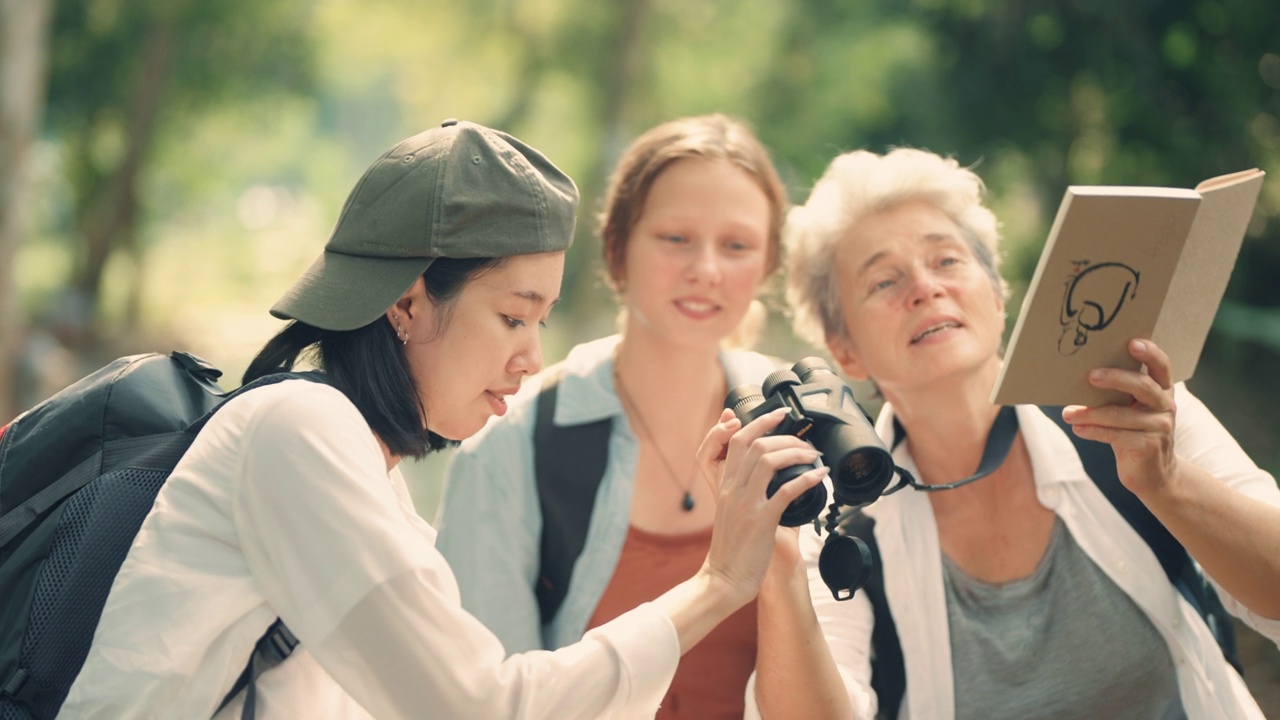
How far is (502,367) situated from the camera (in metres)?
2.10

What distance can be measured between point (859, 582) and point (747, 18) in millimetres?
15048

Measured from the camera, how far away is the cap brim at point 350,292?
195 centimetres

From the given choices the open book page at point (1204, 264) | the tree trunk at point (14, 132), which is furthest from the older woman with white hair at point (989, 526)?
the tree trunk at point (14, 132)

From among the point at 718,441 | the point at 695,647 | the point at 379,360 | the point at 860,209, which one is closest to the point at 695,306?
the point at 860,209

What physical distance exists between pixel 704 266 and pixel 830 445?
Result: 3.89 feet

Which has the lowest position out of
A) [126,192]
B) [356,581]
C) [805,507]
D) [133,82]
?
[126,192]

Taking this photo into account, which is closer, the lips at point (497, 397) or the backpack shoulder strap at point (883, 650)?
the lips at point (497, 397)

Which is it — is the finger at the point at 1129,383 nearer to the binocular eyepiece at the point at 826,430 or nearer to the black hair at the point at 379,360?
the binocular eyepiece at the point at 826,430

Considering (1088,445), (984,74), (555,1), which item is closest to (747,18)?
(555,1)

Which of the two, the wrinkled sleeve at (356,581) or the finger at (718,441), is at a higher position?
the finger at (718,441)

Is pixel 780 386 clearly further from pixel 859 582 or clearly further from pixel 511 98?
pixel 511 98

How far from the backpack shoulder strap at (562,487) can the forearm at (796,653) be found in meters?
0.85

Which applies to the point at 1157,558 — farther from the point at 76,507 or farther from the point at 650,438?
the point at 76,507

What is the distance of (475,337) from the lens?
206 cm
